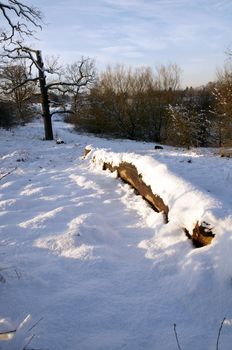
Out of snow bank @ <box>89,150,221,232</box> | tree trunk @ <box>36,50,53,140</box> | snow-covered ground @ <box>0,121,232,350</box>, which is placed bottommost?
snow-covered ground @ <box>0,121,232,350</box>

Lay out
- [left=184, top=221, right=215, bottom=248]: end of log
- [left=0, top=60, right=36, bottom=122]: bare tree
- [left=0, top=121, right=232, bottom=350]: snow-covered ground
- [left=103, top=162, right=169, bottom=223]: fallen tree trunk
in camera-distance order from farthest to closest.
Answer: [left=0, top=60, right=36, bottom=122]: bare tree, [left=103, top=162, right=169, bottom=223]: fallen tree trunk, [left=184, top=221, right=215, bottom=248]: end of log, [left=0, top=121, right=232, bottom=350]: snow-covered ground

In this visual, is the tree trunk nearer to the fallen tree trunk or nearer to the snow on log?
the fallen tree trunk

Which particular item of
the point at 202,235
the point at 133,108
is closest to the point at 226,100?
the point at 133,108

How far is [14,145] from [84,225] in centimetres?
1183

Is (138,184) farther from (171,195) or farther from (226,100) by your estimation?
(226,100)

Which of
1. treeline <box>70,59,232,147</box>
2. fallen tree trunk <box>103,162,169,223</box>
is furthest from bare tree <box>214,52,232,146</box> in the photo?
fallen tree trunk <box>103,162,169,223</box>

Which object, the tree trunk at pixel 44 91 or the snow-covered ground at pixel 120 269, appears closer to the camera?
the snow-covered ground at pixel 120 269

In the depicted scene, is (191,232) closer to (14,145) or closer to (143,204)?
(143,204)

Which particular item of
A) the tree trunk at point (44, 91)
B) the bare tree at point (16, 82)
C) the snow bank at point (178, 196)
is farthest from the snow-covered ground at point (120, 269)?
the bare tree at point (16, 82)

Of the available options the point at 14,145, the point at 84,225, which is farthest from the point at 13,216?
the point at 14,145

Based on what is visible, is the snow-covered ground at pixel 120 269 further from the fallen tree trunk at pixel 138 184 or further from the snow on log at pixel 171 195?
the fallen tree trunk at pixel 138 184

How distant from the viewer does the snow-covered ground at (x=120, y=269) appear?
8.89ft

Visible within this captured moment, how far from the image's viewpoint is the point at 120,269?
147 inches

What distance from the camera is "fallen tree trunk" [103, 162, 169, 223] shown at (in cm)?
518
